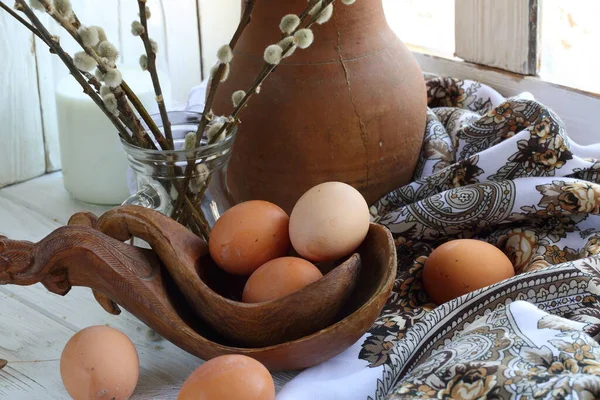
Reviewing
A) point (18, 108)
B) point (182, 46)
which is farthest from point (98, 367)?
point (182, 46)

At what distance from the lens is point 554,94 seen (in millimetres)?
899

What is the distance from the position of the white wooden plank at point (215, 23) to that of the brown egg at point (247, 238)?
30.4 inches

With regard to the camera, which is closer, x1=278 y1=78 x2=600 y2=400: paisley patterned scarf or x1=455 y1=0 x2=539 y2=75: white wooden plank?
x1=278 y1=78 x2=600 y2=400: paisley patterned scarf

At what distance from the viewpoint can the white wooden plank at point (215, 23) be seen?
1252mm

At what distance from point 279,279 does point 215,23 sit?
0.84 meters

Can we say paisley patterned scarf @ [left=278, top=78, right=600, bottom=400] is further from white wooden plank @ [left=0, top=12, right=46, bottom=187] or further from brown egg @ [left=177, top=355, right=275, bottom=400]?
white wooden plank @ [left=0, top=12, right=46, bottom=187]

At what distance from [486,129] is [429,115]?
0.27 ft

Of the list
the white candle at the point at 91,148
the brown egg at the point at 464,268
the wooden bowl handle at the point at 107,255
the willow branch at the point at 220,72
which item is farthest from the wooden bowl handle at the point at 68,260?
the white candle at the point at 91,148

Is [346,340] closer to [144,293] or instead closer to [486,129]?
[144,293]

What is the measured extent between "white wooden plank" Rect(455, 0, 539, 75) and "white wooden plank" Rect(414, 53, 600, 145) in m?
0.01

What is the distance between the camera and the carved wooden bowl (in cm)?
50

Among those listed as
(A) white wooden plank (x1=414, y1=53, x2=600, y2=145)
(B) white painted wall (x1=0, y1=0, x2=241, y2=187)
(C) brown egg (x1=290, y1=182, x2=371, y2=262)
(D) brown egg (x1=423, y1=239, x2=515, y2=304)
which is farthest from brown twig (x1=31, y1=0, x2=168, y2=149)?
(A) white wooden plank (x1=414, y1=53, x2=600, y2=145)

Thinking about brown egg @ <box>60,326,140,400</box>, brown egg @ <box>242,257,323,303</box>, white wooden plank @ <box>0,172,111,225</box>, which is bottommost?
white wooden plank @ <box>0,172,111,225</box>

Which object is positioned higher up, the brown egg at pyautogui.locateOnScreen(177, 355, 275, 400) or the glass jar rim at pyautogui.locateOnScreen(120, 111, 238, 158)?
the glass jar rim at pyautogui.locateOnScreen(120, 111, 238, 158)
